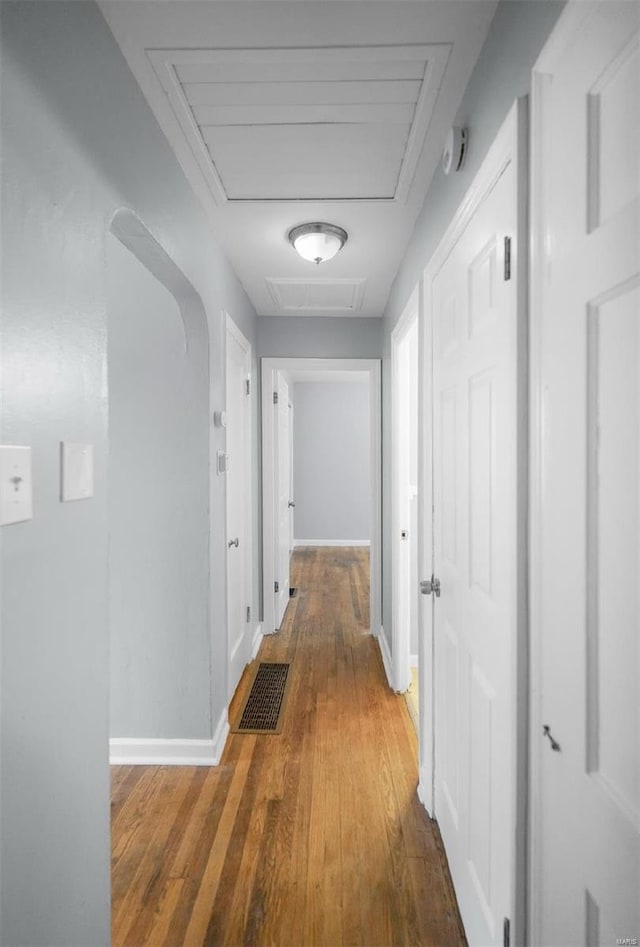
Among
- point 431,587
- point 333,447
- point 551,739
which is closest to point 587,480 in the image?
point 551,739

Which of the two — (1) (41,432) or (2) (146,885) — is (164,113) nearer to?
(1) (41,432)

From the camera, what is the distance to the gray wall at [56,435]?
2.73 feet

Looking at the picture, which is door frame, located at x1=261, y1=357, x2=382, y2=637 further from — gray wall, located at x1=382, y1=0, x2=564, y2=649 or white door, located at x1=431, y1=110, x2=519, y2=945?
white door, located at x1=431, y1=110, x2=519, y2=945

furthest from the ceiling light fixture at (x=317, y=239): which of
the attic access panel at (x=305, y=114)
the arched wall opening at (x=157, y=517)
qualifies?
the arched wall opening at (x=157, y=517)

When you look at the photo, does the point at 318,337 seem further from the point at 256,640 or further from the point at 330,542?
the point at 330,542

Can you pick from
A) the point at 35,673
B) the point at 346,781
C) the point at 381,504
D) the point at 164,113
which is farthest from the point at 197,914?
the point at 381,504

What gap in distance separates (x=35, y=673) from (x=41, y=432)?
44 centimetres

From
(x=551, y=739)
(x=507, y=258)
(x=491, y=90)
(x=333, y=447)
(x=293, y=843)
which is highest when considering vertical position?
(x=491, y=90)

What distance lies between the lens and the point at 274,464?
3.79 metres

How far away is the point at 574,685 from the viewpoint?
81 centimetres

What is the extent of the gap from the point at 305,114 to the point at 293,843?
2.39 meters

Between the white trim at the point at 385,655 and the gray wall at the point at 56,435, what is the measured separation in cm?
202

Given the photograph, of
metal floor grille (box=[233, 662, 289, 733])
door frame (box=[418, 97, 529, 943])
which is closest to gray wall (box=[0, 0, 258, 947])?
door frame (box=[418, 97, 529, 943])

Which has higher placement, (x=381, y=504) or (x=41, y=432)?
(x=41, y=432)
